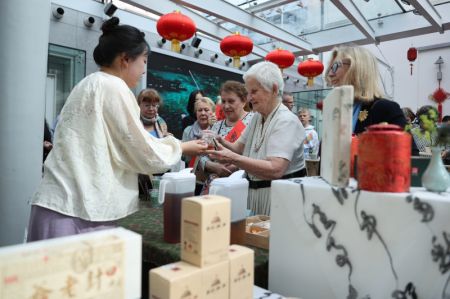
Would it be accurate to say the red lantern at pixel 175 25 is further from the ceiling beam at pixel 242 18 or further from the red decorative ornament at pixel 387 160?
the red decorative ornament at pixel 387 160

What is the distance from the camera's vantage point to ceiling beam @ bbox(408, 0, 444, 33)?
182 inches

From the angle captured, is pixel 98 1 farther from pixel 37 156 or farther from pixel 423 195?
pixel 423 195

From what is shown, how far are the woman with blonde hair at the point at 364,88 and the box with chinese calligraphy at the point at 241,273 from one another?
2.94 ft

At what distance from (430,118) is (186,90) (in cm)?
583

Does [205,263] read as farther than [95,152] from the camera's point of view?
No

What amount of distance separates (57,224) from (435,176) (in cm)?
117

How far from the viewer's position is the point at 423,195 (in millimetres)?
794

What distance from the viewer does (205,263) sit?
762mm

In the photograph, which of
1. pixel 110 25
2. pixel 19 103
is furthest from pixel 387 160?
pixel 19 103

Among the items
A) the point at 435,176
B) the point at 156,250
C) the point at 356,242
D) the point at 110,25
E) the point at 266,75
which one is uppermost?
the point at 110,25

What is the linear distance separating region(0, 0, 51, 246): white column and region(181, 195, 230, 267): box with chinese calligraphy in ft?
5.23

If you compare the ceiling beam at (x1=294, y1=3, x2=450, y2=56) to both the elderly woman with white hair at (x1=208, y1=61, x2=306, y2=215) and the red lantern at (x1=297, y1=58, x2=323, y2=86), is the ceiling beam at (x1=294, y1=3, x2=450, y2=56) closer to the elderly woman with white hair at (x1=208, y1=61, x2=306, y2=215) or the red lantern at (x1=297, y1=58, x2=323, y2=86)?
the red lantern at (x1=297, y1=58, x2=323, y2=86)

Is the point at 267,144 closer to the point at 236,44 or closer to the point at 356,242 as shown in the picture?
the point at 356,242

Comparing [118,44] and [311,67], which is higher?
[311,67]
